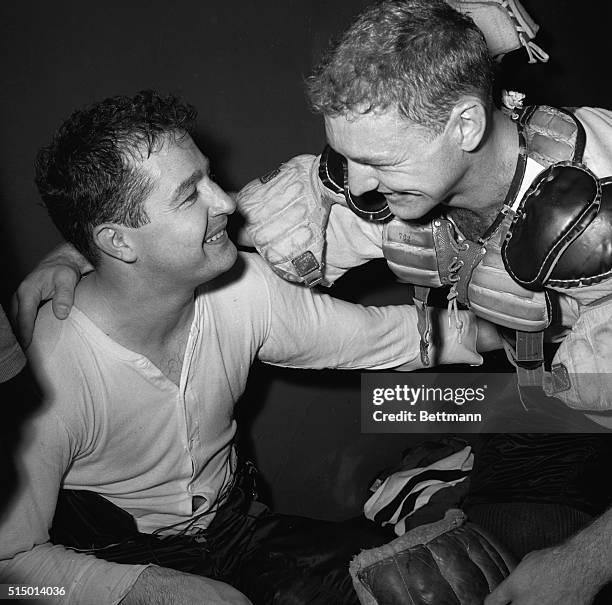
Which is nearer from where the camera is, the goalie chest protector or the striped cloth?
the goalie chest protector

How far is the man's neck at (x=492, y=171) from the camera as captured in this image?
1268 mm

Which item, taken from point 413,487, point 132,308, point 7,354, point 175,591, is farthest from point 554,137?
point 413,487

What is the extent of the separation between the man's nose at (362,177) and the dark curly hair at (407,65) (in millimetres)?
120

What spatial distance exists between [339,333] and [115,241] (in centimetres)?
59

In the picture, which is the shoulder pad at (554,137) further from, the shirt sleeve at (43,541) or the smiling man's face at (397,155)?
the shirt sleeve at (43,541)

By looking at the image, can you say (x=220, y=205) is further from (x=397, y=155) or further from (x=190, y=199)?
(x=397, y=155)

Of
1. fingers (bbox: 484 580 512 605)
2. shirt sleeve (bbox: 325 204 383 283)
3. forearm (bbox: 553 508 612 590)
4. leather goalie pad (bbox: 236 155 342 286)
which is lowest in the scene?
fingers (bbox: 484 580 512 605)

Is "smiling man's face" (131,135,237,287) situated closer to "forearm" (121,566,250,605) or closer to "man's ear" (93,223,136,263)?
"man's ear" (93,223,136,263)

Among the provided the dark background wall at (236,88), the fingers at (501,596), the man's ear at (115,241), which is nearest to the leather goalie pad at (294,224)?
the man's ear at (115,241)

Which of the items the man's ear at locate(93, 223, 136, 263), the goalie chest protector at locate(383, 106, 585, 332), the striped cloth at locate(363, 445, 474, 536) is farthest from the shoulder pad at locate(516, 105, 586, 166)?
the striped cloth at locate(363, 445, 474, 536)

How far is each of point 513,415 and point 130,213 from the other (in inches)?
53.6

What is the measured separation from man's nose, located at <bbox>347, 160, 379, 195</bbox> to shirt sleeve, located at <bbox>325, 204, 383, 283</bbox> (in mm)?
285

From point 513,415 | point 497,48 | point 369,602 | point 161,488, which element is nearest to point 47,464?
point 161,488

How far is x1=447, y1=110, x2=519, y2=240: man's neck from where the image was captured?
1.27 meters
